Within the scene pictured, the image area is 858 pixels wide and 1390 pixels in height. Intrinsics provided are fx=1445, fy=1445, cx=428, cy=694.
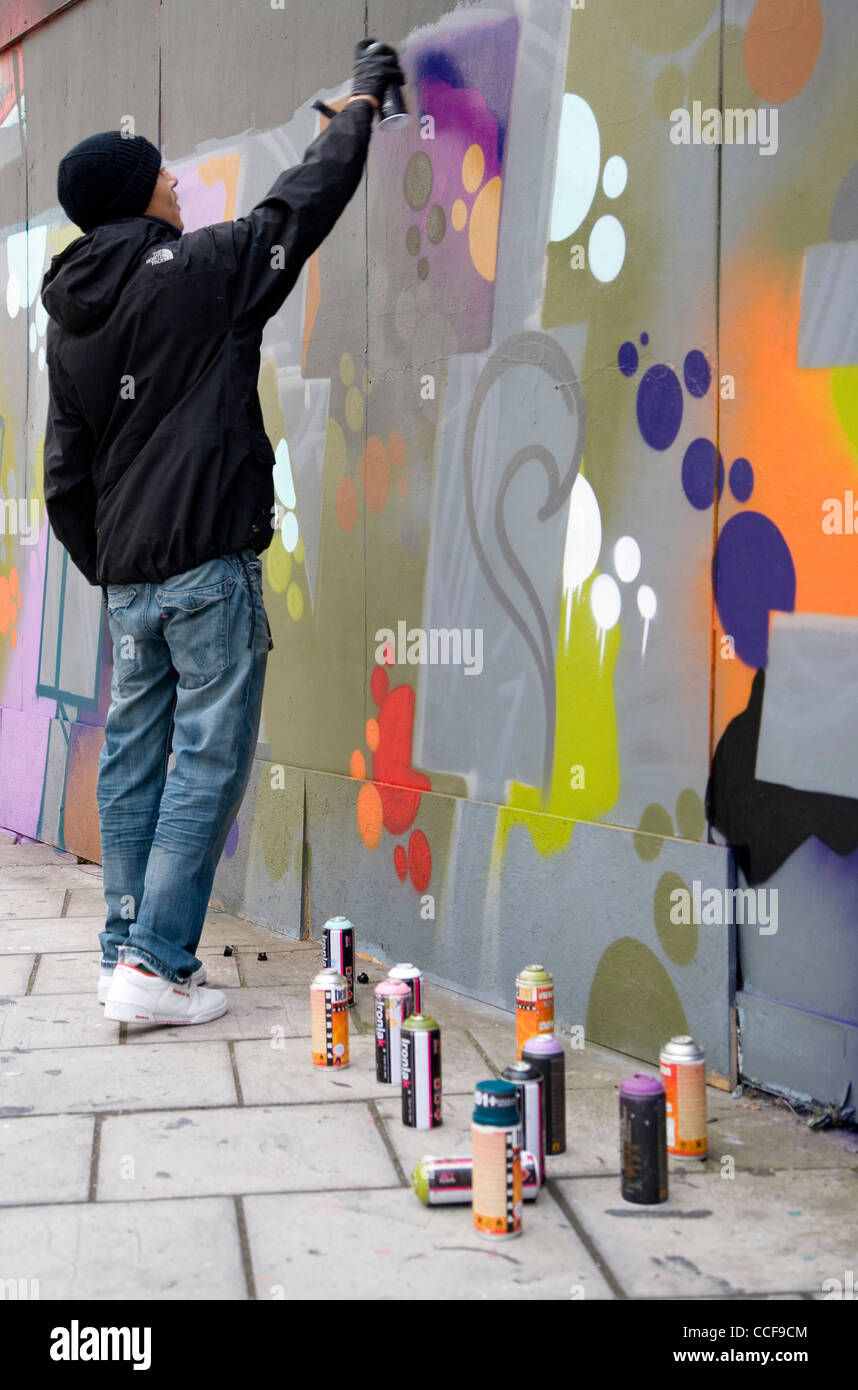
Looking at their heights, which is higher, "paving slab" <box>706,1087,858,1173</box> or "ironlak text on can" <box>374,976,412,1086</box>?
"ironlak text on can" <box>374,976,412,1086</box>

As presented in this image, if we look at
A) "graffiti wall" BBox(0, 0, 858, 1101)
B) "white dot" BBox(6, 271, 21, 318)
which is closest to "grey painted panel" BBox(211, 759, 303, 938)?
"graffiti wall" BBox(0, 0, 858, 1101)

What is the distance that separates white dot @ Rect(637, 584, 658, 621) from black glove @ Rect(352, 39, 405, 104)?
1.67 metres

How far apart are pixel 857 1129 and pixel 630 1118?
76cm

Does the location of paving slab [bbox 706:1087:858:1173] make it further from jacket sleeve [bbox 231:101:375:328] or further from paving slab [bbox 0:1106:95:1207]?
jacket sleeve [bbox 231:101:375:328]

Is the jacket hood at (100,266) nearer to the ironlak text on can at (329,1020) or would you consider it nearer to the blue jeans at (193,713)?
the blue jeans at (193,713)

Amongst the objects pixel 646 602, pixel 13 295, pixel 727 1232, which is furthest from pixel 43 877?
pixel 727 1232

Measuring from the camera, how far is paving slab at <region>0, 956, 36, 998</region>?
4551 millimetres

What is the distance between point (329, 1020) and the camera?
3.75 m

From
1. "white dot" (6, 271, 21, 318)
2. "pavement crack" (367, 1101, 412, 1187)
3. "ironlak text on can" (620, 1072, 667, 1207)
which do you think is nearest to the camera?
"ironlak text on can" (620, 1072, 667, 1207)

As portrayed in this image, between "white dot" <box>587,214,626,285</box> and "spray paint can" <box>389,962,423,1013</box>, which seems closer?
"spray paint can" <box>389,962,423,1013</box>

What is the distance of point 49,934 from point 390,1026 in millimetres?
2140

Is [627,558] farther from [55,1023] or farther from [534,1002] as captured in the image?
[55,1023]
